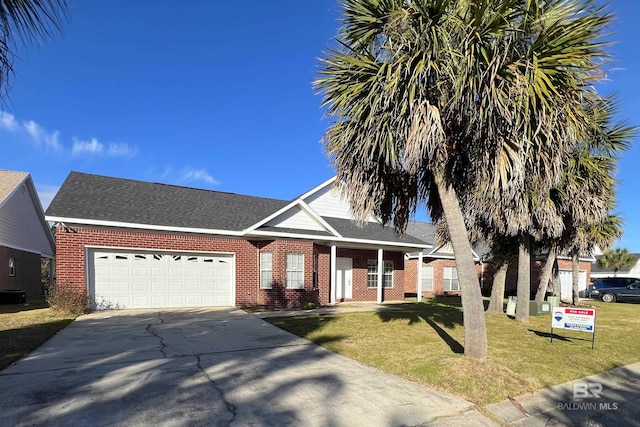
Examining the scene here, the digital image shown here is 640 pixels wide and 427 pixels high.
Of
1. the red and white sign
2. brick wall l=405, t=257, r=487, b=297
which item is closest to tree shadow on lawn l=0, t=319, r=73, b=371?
the red and white sign

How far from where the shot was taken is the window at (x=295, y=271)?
16.2 meters

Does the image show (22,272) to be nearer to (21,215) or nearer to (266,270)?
(21,215)

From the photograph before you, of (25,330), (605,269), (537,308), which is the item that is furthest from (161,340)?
(605,269)

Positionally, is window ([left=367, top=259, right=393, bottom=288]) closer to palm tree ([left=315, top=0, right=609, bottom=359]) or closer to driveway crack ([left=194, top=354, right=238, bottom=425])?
palm tree ([left=315, top=0, right=609, bottom=359])

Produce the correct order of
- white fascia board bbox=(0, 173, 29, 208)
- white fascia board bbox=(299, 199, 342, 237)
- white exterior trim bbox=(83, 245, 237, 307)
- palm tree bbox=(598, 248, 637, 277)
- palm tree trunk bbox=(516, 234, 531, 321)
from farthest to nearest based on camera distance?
palm tree bbox=(598, 248, 637, 277)
white fascia board bbox=(0, 173, 29, 208)
white fascia board bbox=(299, 199, 342, 237)
white exterior trim bbox=(83, 245, 237, 307)
palm tree trunk bbox=(516, 234, 531, 321)

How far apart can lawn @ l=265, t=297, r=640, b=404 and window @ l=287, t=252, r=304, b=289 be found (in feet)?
9.66

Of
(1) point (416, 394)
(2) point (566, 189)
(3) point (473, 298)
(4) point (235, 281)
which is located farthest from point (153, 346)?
(2) point (566, 189)

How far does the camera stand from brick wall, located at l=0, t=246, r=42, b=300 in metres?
18.2

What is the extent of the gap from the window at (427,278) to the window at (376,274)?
533 centimetres

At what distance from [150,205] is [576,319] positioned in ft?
48.5

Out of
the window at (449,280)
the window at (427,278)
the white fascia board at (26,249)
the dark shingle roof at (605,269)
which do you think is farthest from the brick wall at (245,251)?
the dark shingle roof at (605,269)

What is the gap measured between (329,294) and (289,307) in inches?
110

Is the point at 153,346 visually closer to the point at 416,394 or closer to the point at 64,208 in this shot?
the point at 416,394

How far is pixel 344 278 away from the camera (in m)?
19.9
